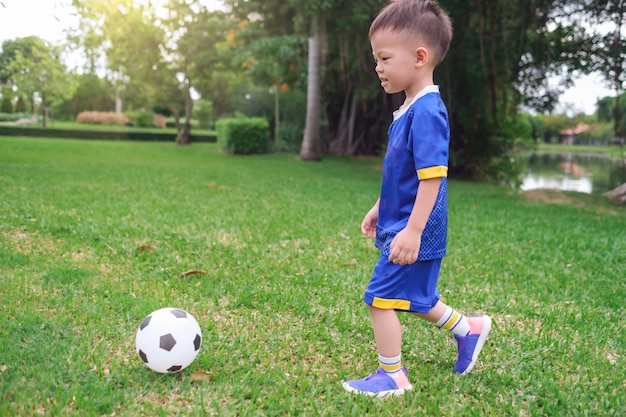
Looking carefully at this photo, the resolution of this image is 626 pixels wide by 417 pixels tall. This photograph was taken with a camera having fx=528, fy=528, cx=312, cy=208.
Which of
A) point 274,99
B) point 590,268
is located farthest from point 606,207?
point 274,99

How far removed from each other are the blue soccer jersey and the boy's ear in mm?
111

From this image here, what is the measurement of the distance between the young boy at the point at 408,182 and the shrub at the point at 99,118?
4294 centimetres

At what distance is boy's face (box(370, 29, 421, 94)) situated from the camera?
2.18 m

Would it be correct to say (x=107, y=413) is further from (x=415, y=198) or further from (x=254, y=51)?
(x=254, y=51)

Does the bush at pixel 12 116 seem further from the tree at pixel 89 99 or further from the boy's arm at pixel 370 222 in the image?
the boy's arm at pixel 370 222

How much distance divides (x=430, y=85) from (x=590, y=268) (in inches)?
134

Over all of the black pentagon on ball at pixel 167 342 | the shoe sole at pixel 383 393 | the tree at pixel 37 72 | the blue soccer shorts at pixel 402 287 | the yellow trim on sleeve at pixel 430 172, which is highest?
the tree at pixel 37 72

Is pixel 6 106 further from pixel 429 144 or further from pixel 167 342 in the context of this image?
pixel 429 144

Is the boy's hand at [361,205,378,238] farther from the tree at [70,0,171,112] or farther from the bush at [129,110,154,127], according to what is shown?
the bush at [129,110,154,127]

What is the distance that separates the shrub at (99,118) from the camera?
4131 cm

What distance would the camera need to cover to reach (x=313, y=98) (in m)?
16.6

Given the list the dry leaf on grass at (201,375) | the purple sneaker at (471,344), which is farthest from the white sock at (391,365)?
the dry leaf on grass at (201,375)

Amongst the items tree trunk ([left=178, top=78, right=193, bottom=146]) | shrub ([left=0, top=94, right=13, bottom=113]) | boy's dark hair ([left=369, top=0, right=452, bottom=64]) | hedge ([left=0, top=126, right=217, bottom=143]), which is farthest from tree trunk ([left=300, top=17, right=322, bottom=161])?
hedge ([left=0, top=126, right=217, bottom=143])

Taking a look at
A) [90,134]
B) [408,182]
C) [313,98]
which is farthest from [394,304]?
[90,134]
